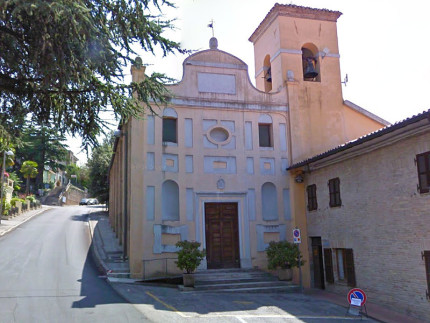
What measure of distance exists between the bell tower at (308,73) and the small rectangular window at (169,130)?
552 cm

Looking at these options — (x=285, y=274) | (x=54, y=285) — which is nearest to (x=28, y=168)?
(x=54, y=285)

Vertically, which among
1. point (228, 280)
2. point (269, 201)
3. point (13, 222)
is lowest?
point (228, 280)

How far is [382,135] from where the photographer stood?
12.7 metres

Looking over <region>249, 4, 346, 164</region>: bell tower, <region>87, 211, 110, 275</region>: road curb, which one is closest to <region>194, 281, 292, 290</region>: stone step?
<region>87, 211, 110, 275</region>: road curb

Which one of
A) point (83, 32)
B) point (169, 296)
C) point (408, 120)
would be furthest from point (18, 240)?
point (408, 120)

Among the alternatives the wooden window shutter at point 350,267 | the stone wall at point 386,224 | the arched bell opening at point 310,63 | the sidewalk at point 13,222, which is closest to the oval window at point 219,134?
the stone wall at point 386,224

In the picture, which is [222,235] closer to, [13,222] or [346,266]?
[346,266]

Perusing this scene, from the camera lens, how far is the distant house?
1168 cm

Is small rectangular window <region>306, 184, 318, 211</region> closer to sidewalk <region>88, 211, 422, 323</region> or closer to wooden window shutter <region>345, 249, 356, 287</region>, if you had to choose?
wooden window shutter <region>345, 249, 356, 287</region>

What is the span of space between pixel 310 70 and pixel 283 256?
30.6 ft

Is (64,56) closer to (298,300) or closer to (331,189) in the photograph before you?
(298,300)

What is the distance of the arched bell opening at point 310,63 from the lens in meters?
20.3

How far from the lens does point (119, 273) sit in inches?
645

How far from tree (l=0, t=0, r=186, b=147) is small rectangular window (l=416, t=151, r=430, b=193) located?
25.0 feet
